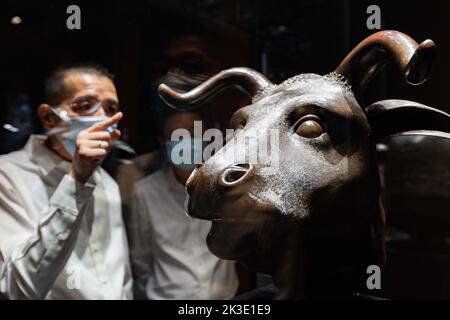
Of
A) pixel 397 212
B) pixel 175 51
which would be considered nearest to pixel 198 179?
pixel 175 51

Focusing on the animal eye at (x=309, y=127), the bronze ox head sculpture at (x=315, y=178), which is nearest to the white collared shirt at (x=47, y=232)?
the bronze ox head sculpture at (x=315, y=178)

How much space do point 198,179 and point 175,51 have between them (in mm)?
511

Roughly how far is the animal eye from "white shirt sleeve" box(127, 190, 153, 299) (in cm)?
72

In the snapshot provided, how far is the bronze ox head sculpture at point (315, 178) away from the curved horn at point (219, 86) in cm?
2

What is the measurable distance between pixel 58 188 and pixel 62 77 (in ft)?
1.03

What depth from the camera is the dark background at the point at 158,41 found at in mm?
1184

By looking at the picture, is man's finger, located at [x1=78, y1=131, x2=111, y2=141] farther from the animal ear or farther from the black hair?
the animal ear

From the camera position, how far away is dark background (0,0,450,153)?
46.6 inches

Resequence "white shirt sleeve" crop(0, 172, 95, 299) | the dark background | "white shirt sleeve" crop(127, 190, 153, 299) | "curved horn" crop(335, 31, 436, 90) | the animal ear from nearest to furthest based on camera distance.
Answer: "curved horn" crop(335, 31, 436, 90) → the animal ear → the dark background → "white shirt sleeve" crop(0, 172, 95, 299) → "white shirt sleeve" crop(127, 190, 153, 299)

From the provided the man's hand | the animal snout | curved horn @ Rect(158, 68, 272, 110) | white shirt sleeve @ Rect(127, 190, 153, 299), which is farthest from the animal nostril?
white shirt sleeve @ Rect(127, 190, 153, 299)

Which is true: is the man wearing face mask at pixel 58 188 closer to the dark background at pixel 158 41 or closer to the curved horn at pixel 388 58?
the dark background at pixel 158 41

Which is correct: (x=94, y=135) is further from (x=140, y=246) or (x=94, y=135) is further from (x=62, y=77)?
(x=140, y=246)

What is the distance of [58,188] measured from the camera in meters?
1.33

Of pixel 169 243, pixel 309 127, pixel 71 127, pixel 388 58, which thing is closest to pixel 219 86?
pixel 309 127
